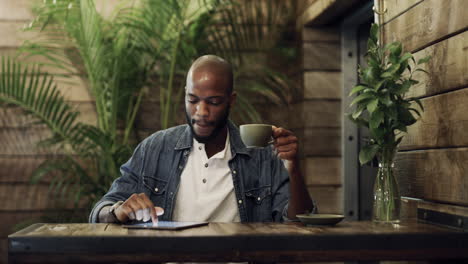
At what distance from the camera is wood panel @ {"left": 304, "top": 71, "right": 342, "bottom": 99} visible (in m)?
3.61

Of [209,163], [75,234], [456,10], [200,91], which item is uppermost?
[456,10]

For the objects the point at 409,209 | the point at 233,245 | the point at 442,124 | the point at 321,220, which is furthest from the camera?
the point at 409,209

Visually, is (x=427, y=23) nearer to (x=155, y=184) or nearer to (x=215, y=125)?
(x=215, y=125)

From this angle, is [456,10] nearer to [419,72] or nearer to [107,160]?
[419,72]

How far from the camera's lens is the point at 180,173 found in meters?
2.28

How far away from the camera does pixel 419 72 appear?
2064mm

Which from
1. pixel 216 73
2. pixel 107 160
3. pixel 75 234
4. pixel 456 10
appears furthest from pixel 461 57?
pixel 107 160

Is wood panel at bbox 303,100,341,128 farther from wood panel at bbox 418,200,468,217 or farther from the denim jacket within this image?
wood panel at bbox 418,200,468,217

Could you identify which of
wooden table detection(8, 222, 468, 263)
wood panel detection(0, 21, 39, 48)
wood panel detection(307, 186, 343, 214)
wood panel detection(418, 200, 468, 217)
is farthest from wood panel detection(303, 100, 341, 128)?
wooden table detection(8, 222, 468, 263)

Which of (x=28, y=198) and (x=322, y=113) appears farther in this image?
(x=28, y=198)

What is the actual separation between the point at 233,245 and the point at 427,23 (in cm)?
98

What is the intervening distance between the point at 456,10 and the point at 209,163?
100cm

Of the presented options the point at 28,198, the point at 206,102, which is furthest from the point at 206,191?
the point at 28,198

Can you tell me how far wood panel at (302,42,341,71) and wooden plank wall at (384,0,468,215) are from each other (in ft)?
4.63
